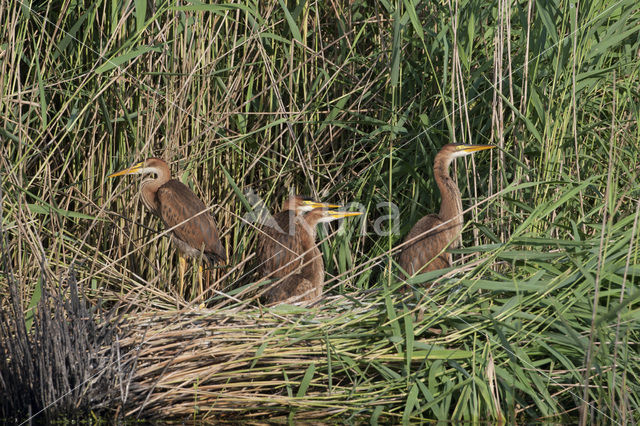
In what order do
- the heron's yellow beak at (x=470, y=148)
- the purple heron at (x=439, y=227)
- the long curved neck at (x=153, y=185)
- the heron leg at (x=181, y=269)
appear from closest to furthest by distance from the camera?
the heron's yellow beak at (x=470, y=148) → the purple heron at (x=439, y=227) → the long curved neck at (x=153, y=185) → the heron leg at (x=181, y=269)

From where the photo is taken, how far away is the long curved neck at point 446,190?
4.46 m

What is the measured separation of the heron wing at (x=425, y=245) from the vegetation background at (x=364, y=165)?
14 cm

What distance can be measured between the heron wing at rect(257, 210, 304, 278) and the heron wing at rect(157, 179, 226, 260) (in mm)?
246

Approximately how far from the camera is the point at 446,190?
14.9 feet

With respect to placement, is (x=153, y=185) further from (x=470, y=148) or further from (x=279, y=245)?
(x=470, y=148)

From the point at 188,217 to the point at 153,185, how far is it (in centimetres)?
27

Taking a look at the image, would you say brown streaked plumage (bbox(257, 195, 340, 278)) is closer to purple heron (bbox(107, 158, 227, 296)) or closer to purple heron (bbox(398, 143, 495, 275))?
purple heron (bbox(107, 158, 227, 296))

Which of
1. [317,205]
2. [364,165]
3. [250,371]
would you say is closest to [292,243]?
[317,205]

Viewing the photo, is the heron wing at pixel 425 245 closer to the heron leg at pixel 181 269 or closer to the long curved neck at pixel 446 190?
the long curved neck at pixel 446 190

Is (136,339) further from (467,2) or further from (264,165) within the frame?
(467,2)

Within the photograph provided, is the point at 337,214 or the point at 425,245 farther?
the point at 337,214

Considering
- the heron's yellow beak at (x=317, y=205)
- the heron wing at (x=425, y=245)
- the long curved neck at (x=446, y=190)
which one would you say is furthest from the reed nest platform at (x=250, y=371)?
the heron's yellow beak at (x=317, y=205)

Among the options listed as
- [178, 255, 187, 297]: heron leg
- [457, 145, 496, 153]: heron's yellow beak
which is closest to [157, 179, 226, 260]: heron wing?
[178, 255, 187, 297]: heron leg

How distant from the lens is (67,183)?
487 cm
